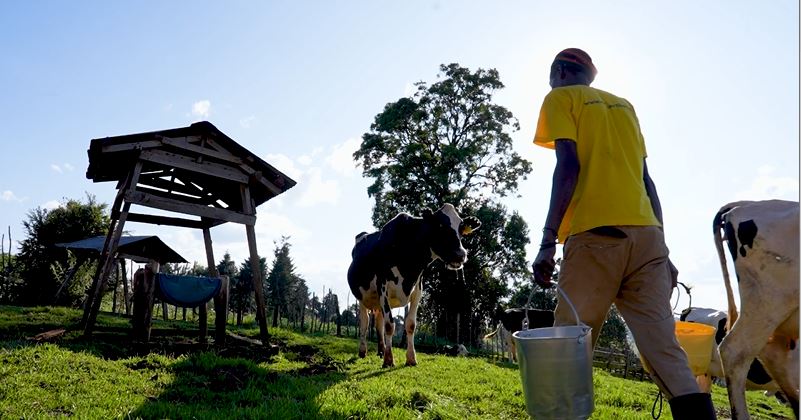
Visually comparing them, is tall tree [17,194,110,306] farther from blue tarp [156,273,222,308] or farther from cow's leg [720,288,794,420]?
cow's leg [720,288,794,420]

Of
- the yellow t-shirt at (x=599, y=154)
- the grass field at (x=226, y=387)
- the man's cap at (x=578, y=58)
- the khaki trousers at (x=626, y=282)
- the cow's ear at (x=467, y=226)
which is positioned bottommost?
the grass field at (x=226, y=387)

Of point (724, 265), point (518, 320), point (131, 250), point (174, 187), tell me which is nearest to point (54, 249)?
point (131, 250)

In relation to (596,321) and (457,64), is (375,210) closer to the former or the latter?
(457,64)

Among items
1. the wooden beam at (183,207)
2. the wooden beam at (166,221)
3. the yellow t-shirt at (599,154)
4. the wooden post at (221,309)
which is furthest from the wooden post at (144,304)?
the yellow t-shirt at (599,154)

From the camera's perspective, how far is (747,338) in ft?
12.9

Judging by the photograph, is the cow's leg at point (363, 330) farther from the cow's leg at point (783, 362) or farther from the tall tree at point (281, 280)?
the tall tree at point (281, 280)

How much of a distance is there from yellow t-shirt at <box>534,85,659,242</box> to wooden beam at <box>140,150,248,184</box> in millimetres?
8239

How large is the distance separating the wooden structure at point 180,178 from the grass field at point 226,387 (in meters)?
1.91

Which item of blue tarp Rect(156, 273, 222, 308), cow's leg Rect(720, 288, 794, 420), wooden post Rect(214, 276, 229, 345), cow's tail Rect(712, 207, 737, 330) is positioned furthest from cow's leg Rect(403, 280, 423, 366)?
cow's leg Rect(720, 288, 794, 420)

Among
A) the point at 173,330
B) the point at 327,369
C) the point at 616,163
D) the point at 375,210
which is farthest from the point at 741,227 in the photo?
the point at 375,210

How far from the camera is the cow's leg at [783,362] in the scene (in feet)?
13.7

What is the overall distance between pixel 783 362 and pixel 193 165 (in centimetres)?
920

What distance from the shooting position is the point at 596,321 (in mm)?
2670

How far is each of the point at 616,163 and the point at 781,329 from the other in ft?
8.73
